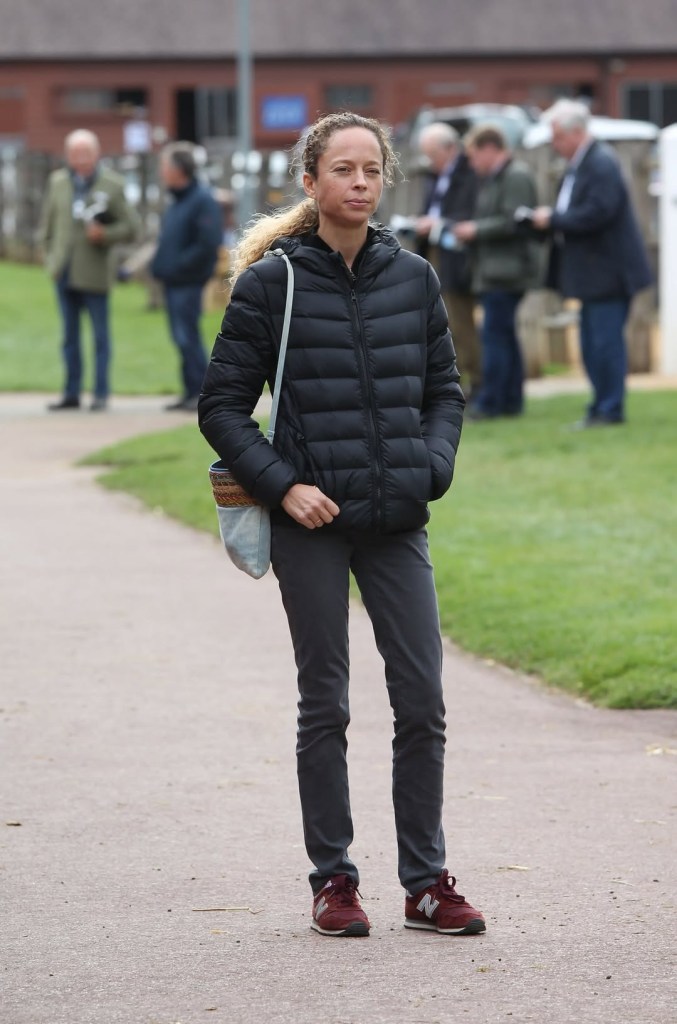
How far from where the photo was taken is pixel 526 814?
232 inches

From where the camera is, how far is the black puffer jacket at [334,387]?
185 inches

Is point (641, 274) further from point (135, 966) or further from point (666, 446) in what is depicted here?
point (135, 966)

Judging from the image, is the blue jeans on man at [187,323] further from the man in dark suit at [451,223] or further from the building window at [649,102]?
the building window at [649,102]

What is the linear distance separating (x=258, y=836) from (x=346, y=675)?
3.27ft

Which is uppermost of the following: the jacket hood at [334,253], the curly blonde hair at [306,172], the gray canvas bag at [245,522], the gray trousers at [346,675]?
the curly blonde hair at [306,172]

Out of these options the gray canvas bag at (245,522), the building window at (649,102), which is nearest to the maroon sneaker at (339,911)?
the gray canvas bag at (245,522)

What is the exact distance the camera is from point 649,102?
53.0m

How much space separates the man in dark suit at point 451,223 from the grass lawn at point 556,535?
807mm

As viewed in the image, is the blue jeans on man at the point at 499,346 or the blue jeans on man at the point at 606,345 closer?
the blue jeans on man at the point at 606,345

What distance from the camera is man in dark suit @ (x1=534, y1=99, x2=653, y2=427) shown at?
13.2 meters

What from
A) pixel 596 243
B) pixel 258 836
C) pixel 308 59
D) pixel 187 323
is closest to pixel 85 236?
pixel 187 323

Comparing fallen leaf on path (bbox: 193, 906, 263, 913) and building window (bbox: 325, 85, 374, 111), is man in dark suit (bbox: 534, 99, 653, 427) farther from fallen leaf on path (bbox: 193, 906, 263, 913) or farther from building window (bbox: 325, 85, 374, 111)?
building window (bbox: 325, 85, 374, 111)

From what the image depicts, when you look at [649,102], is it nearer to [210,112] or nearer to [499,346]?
[210,112]

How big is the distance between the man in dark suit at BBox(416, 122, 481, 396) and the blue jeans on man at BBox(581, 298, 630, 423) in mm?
1416
